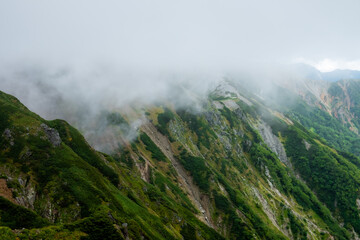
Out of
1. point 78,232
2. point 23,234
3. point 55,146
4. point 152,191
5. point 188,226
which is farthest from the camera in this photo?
point 152,191

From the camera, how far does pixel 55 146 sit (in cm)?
11731

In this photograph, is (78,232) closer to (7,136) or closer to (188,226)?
(7,136)

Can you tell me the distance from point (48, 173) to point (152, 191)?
68.6 m

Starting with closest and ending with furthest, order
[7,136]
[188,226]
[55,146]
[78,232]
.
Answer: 1. [78,232]
2. [7,136]
3. [55,146]
4. [188,226]

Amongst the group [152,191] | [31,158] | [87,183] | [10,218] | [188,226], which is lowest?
[188,226]

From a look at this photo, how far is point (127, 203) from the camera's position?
4422 inches

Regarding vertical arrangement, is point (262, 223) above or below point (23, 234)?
below

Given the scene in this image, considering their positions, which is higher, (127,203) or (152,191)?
(127,203)

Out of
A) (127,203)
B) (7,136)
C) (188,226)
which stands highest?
(7,136)

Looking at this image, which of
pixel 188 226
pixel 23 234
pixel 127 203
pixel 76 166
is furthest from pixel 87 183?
pixel 188 226

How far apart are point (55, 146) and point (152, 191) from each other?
210ft

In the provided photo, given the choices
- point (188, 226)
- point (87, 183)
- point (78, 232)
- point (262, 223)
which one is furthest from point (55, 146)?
point (262, 223)

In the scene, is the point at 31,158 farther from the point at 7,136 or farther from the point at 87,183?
the point at 87,183

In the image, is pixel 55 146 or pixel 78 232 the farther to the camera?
pixel 55 146
